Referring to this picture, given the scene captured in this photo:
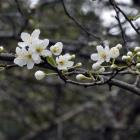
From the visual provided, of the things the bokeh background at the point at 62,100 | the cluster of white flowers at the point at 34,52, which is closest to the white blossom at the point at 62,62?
the cluster of white flowers at the point at 34,52

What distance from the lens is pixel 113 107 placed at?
20.5ft

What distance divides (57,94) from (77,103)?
867 millimetres

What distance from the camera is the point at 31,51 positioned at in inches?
80.6

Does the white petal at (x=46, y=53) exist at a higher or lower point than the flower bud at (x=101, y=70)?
higher

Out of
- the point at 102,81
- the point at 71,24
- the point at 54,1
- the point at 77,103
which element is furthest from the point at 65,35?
the point at 102,81

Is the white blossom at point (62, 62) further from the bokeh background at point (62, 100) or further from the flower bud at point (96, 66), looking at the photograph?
the bokeh background at point (62, 100)

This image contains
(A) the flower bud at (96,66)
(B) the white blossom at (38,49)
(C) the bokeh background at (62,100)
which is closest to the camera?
(B) the white blossom at (38,49)

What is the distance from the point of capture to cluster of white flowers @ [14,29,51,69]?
6.69ft

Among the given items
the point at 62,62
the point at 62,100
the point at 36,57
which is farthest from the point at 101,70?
the point at 62,100

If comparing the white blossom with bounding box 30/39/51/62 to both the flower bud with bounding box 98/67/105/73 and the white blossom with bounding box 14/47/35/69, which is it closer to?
the white blossom with bounding box 14/47/35/69

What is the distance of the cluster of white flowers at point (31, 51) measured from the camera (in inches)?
80.3

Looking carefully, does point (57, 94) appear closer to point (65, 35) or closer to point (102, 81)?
point (65, 35)

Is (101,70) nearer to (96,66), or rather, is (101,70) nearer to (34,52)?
(96,66)

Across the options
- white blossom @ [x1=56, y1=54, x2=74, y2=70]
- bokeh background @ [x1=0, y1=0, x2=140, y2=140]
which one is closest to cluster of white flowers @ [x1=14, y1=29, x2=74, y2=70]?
white blossom @ [x1=56, y1=54, x2=74, y2=70]
